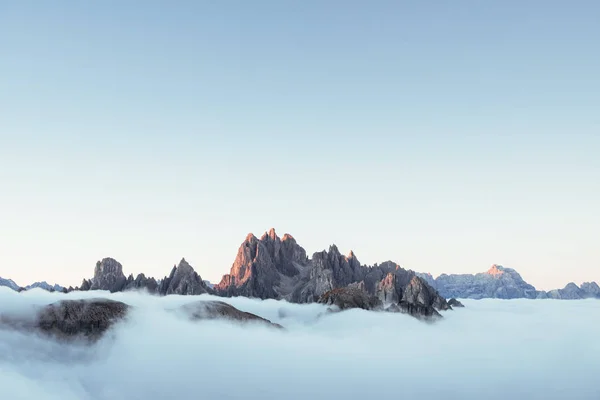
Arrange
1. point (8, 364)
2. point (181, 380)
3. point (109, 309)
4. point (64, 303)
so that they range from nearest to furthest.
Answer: point (8, 364)
point (64, 303)
point (109, 309)
point (181, 380)

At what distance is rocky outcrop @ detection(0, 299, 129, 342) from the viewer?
6191 inches

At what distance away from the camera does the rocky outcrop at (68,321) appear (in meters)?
157

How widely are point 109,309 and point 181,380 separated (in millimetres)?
44732

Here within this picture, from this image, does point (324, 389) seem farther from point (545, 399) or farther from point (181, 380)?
point (545, 399)

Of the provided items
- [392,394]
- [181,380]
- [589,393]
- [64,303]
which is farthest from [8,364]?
[589,393]

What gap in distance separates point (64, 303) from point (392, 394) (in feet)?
454

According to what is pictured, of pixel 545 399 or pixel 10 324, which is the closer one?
pixel 10 324

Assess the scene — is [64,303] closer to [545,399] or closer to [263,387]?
[263,387]

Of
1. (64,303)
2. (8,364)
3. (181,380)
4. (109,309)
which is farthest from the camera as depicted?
(181,380)

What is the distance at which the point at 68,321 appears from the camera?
517 feet

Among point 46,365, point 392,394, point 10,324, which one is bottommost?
point 392,394

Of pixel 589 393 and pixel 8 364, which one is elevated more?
pixel 8 364

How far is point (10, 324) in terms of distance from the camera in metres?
159

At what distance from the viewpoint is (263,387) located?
644 ft
